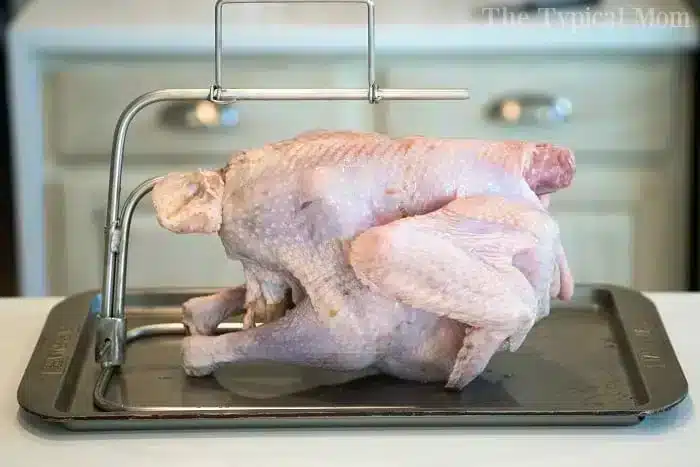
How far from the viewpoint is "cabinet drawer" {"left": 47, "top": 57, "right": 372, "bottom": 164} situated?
148cm

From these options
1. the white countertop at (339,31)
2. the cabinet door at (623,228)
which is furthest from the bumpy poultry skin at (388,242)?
the cabinet door at (623,228)

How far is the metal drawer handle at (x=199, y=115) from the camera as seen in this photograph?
1488mm

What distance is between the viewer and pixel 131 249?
1.55 meters

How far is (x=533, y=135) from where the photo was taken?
4.94ft

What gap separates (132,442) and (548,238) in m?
0.30

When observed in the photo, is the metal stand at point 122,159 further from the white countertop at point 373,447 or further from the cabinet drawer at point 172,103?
the cabinet drawer at point 172,103

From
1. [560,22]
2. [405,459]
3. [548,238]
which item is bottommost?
[405,459]

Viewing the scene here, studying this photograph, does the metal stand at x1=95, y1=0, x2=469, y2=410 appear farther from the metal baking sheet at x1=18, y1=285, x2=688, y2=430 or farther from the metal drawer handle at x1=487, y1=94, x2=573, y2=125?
the metal drawer handle at x1=487, y1=94, x2=573, y2=125

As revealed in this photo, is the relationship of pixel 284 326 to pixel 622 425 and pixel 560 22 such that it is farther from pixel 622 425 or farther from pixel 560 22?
pixel 560 22

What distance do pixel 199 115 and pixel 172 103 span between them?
1.7 inches

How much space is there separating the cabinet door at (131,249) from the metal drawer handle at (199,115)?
0.26 ft

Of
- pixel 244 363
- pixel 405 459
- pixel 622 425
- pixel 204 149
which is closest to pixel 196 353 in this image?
pixel 244 363

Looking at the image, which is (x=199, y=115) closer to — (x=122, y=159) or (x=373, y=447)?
(x=122, y=159)

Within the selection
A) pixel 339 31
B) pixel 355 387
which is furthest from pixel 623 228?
pixel 355 387
